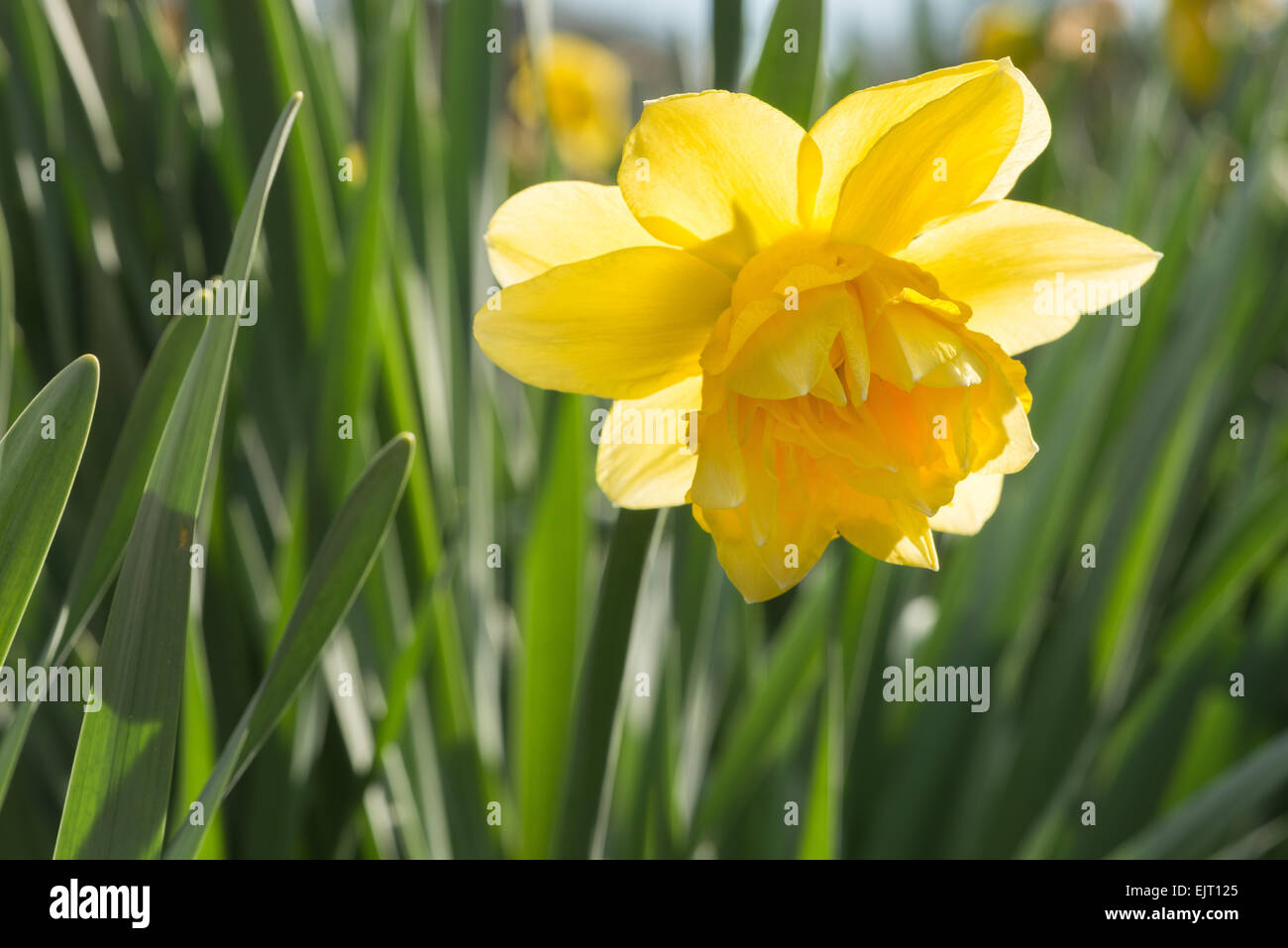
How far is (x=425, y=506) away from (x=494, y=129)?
0.34 metres

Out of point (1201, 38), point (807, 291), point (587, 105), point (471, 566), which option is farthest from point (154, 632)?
point (587, 105)

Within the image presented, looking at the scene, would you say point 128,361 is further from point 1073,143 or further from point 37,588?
point 1073,143

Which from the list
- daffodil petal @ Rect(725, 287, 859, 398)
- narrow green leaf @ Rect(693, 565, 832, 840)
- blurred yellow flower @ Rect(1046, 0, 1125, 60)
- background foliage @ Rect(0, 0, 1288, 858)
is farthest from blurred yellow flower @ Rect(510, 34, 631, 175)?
daffodil petal @ Rect(725, 287, 859, 398)

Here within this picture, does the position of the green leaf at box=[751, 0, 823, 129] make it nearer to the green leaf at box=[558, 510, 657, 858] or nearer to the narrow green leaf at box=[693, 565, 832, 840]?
the green leaf at box=[558, 510, 657, 858]

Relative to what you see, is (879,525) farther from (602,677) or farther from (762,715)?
(762,715)

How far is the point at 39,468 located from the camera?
0.37 metres

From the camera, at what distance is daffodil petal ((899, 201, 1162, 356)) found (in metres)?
0.36

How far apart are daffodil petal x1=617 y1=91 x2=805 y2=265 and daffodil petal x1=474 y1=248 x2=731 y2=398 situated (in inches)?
0.5

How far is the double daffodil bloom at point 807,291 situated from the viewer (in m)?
0.33

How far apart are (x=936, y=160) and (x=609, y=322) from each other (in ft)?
0.43

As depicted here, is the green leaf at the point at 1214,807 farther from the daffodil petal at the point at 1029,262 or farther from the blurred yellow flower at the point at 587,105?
the blurred yellow flower at the point at 587,105

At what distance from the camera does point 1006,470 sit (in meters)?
0.35

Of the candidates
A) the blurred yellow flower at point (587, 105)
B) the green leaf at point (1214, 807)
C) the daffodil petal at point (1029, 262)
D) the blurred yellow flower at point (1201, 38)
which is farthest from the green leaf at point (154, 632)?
the blurred yellow flower at point (587, 105)

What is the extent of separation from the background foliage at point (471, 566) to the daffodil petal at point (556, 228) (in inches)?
4.9
